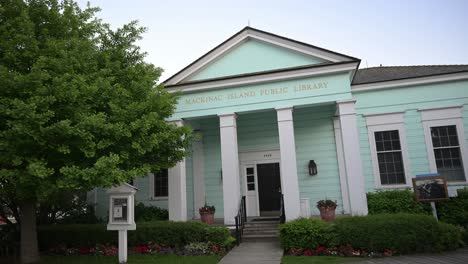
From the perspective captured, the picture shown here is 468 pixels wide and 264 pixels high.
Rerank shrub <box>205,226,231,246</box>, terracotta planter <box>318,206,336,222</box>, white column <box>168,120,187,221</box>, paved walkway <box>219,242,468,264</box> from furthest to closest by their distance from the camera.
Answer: white column <box>168,120,187,221</box> → terracotta planter <box>318,206,336,222</box> → shrub <box>205,226,231,246</box> → paved walkway <box>219,242,468,264</box>

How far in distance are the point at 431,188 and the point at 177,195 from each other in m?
8.31

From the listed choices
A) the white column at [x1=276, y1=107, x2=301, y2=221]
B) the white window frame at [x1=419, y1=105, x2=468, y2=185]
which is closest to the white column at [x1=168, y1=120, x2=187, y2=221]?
the white column at [x1=276, y1=107, x2=301, y2=221]

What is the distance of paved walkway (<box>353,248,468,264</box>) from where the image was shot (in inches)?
295

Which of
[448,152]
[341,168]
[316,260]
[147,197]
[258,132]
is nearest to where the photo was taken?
[316,260]

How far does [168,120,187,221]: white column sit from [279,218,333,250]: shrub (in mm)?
4003

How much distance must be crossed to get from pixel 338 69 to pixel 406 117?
3.84 metres

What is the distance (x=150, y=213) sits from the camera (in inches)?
523

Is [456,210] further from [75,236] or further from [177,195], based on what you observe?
[75,236]

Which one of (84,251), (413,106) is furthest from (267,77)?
(84,251)

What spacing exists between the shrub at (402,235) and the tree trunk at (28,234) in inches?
338

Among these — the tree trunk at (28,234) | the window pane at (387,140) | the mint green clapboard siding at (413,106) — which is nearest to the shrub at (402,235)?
the mint green clapboard siding at (413,106)

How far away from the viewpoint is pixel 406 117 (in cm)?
1266

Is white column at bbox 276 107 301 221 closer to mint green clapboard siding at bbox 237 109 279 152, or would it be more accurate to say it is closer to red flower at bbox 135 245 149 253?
mint green clapboard siding at bbox 237 109 279 152

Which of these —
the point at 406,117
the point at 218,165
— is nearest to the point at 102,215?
the point at 218,165
